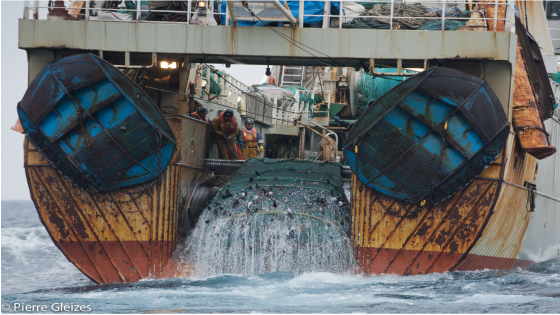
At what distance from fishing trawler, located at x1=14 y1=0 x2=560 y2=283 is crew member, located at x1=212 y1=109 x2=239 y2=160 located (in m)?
2.26

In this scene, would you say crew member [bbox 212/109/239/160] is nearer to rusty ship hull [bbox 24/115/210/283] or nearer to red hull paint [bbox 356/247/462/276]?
rusty ship hull [bbox 24/115/210/283]

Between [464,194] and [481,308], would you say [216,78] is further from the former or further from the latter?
[481,308]

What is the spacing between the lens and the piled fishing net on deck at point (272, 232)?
34.6ft

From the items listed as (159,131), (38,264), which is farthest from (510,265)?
(38,264)

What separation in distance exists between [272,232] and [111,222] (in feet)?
8.38

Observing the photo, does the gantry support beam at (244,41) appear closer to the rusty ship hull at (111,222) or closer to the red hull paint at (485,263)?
the rusty ship hull at (111,222)

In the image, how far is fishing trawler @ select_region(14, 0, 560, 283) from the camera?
33.0 feet

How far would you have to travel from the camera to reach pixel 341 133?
10688 millimetres

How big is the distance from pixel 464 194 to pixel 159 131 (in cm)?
468

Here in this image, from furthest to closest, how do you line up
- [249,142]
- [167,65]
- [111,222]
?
1. [249,142]
2. [167,65]
3. [111,222]

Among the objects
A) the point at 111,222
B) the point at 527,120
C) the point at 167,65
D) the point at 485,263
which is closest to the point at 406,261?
the point at 485,263

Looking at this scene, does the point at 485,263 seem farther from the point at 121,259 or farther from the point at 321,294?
the point at 121,259

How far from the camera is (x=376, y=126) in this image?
398 inches

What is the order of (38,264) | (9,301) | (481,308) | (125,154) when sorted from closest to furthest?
(481,308)
(9,301)
(125,154)
(38,264)
